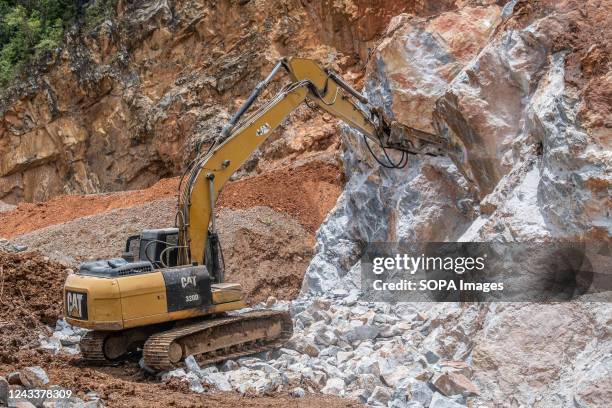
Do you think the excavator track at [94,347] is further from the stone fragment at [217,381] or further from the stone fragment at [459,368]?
the stone fragment at [459,368]

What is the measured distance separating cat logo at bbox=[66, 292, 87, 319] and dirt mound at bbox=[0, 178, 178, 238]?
1171 centimetres

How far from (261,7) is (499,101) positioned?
1516 centimetres

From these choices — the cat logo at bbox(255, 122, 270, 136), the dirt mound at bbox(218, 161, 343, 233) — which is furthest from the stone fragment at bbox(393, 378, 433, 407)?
the dirt mound at bbox(218, 161, 343, 233)

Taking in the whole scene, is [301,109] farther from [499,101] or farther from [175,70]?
[499,101]

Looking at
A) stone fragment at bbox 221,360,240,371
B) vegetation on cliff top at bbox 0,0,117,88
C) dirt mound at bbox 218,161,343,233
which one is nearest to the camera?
stone fragment at bbox 221,360,240,371

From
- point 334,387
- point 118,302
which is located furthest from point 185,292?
point 334,387

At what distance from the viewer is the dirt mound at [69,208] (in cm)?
2070

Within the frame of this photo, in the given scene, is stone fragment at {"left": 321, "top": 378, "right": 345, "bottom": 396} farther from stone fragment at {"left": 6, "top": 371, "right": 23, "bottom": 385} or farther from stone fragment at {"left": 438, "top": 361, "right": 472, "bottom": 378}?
stone fragment at {"left": 6, "top": 371, "right": 23, "bottom": 385}

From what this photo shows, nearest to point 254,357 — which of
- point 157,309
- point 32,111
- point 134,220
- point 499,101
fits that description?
point 157,309

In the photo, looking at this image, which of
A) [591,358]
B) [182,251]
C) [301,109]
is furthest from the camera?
[301,109]

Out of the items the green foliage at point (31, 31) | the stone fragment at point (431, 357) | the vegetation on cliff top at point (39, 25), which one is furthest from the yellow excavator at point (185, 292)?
the green foliage at point (31, 31)

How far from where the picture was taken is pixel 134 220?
683 inches

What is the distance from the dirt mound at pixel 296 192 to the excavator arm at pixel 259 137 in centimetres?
585

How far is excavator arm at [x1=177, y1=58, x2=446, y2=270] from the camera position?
8.84m
